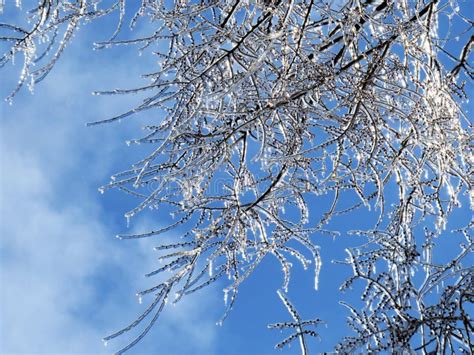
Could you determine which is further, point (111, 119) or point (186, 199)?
point (186, 199)

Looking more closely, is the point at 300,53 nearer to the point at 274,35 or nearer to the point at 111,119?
the point at 274,35

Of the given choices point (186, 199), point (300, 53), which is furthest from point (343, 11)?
point (186, 199)

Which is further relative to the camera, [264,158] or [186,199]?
[186,199]

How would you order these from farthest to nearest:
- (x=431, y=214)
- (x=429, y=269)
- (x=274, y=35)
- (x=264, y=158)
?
(x=431, y=214) < (x=429, y=269) < (x=264, y=158) < (x=274, y=35)

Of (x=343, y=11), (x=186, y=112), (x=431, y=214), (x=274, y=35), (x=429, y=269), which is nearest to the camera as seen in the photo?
(x=274, y=35)

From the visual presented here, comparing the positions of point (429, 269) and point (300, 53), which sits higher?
point (300, 53)

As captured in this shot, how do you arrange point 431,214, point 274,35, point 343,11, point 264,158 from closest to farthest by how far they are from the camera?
point 274,35 < point 264,158 < point 343,11 < point 431,214

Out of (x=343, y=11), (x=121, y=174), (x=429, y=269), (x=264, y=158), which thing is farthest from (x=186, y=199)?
(x=429, y=269)

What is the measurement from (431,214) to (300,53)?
1755 millimetres

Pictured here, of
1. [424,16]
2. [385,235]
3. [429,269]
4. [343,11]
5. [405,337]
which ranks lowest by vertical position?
[405,337]

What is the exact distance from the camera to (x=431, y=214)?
4109 mm

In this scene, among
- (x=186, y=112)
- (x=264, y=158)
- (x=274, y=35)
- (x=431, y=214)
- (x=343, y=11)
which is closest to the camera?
(x=274, y=35)

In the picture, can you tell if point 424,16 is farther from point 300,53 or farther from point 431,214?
point 431,214

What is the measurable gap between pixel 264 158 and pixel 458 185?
1.71 m
